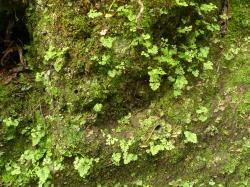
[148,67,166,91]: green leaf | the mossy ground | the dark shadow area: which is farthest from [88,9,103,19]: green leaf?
the dark shadow area

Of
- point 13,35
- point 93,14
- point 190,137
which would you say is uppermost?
point 93,14

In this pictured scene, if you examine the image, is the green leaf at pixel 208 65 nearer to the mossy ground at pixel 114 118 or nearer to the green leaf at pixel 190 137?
the mossy ground at pixel 114 118

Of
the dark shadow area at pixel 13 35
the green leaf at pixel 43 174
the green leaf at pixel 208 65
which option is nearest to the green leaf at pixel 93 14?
the dark shadow area at pixel 13 35

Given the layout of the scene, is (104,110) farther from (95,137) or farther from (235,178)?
(235,178)

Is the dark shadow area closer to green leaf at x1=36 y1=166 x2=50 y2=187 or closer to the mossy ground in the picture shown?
the mossy ground

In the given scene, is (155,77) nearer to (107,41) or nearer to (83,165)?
(107,41)

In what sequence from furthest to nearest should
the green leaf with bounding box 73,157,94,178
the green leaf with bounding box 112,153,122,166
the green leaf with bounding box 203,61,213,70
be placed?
the green leaf with bounding box 203,61,213,70
the green leaf with bounding box 112,153,122,166
the green leaf with bounding box 73,157,94,178

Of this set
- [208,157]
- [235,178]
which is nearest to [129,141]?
[208,157]

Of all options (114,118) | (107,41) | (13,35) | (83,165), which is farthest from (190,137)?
(13,35)
